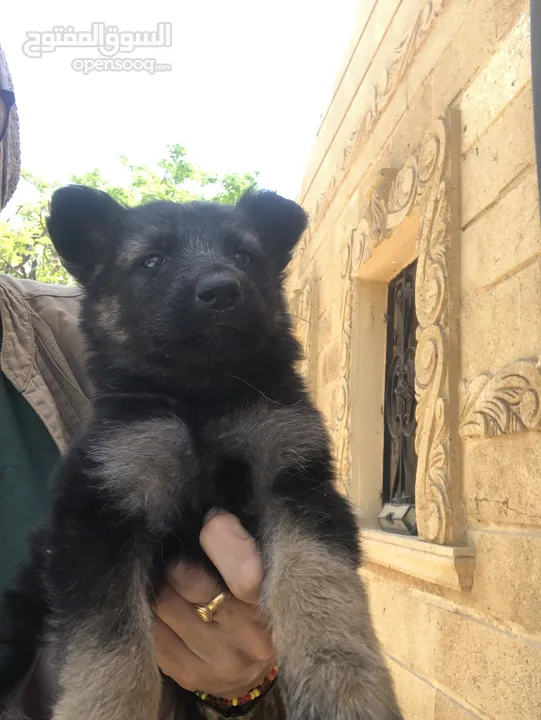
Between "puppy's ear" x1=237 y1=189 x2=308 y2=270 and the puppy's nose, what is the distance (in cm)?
80

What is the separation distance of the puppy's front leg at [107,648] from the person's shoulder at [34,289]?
4.19 feet

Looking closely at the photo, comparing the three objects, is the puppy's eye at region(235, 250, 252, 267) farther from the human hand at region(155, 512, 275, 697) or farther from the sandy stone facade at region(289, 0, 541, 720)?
the human hand at region(155, 512, 275, 697)

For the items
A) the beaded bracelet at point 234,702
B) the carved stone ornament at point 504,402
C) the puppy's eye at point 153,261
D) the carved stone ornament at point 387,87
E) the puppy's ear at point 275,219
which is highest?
the carved stone ornament at point 387,87

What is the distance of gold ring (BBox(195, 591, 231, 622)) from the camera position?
81.0 inches

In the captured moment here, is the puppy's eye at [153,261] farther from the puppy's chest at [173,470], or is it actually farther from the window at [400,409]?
the window at [400,409]

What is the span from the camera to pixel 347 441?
626cm

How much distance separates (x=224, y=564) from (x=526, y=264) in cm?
221

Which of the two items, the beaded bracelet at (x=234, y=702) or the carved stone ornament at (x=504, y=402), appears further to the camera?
the carved stone ornament at (x=504, y=402)

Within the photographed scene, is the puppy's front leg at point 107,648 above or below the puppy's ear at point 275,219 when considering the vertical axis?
below

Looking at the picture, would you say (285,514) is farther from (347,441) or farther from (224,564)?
(347,441)

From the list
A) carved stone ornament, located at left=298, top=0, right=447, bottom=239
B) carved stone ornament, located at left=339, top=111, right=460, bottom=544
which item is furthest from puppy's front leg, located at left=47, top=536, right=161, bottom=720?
carved stone ornament, located at left=298, top=0, right=447, bottom=239

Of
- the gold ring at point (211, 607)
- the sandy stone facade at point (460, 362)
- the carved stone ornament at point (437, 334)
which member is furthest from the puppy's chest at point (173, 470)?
the carved stone ornament at point (437, 334)

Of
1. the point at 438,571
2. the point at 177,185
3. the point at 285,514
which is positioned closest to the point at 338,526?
the point at 285,514

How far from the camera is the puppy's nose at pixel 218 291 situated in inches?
82.7
